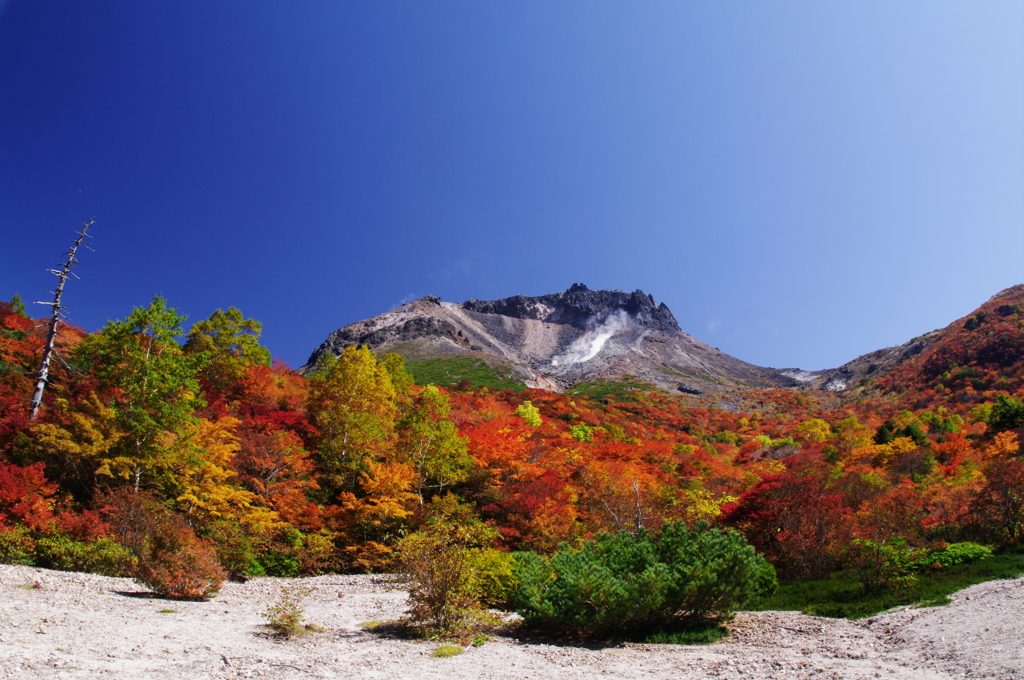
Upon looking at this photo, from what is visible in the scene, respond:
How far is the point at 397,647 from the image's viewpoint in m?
9.96

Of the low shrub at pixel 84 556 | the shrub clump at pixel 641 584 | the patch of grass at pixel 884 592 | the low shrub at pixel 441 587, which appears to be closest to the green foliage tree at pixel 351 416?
the low shrub at pixel 84 556

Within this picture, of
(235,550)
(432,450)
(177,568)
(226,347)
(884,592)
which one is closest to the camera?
(177,568)

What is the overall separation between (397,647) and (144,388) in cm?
1437

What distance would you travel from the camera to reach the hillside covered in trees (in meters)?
15.3

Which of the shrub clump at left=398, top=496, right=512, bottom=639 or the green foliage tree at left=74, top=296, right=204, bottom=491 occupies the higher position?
the green foliage tree at left=74, top=296, right=204, bottom=491

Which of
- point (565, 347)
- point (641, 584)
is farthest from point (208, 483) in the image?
point (565, 347)

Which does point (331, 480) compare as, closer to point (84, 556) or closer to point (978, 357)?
point (84, 556)

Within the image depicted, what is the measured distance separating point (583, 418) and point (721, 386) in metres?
81.0

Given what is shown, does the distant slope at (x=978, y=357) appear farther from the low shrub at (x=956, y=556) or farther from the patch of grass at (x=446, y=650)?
the patch of grass at (x=446, y=650)

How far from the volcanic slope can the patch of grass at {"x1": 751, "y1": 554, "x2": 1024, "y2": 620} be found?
73466 millimetres

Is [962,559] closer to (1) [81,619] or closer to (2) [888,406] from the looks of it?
(1) [81,619]

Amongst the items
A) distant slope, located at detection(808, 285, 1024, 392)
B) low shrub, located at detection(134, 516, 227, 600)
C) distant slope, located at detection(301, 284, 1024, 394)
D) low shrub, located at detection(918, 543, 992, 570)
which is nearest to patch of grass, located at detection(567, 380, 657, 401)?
distant slope, located at detection(301, 284, 1024, 394)

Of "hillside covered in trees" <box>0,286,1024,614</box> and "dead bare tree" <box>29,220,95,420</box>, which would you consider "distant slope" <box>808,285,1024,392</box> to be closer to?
"hillside covered in trees" <box>0,286,1024,614</box>

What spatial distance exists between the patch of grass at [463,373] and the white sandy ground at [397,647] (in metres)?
62.9
